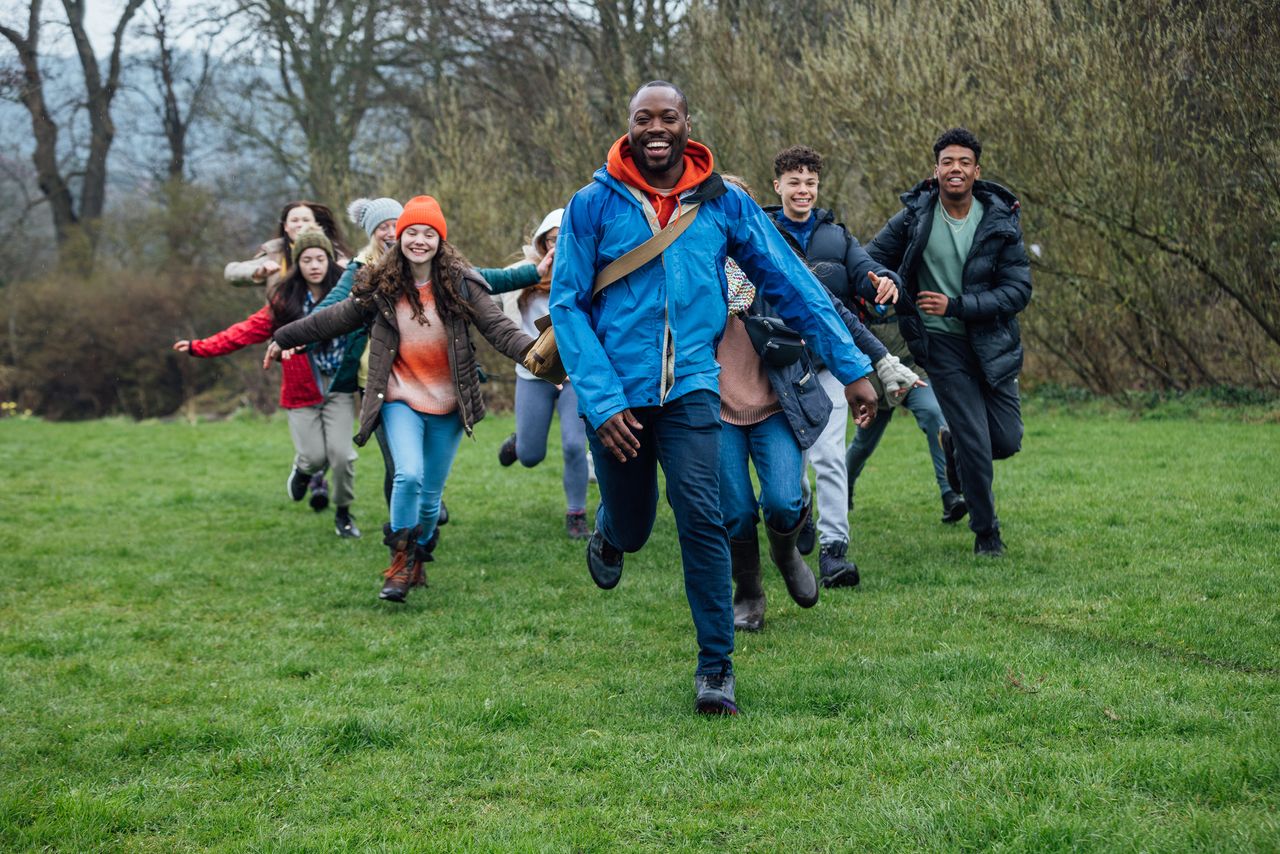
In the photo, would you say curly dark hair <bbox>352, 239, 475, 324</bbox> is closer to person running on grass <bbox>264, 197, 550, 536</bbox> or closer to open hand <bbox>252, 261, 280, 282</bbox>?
person running on grass <bbox>264, 197, 550, 536</bbox>

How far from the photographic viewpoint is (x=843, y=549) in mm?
6996

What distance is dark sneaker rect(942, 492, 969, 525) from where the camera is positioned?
28.2 feet

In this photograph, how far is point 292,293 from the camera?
334 inches

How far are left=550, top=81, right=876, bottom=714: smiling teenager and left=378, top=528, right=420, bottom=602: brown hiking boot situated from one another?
2483 millimetres

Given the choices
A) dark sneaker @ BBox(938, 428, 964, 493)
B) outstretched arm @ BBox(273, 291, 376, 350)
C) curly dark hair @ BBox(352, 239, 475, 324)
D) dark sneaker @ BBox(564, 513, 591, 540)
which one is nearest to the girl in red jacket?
outstretched arm @ BBox(273, 291, 376, 350)

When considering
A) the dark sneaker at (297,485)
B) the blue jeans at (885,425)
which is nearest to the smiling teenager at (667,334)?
the blue jeans at (885,425)

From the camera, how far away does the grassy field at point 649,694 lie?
12.3 ft

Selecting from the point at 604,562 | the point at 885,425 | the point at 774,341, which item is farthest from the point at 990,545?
the point at 604,562

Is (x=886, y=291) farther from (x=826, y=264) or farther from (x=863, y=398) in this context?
(x=863, y=398)

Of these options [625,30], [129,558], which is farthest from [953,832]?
[625,30]

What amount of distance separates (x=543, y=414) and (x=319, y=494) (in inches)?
120

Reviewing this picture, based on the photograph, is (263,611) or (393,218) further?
(393,218)

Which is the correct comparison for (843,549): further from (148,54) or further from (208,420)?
(148,54)

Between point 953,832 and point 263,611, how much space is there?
Answer: 474 centimetres
